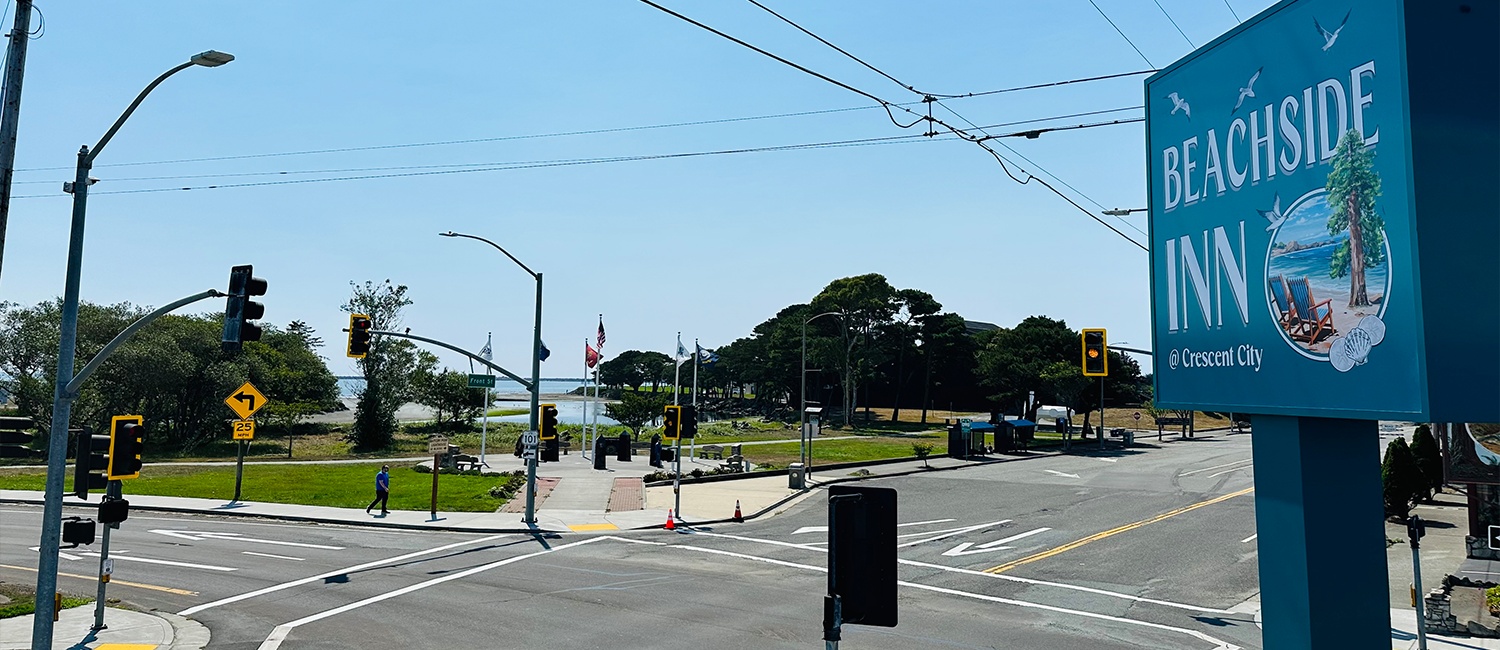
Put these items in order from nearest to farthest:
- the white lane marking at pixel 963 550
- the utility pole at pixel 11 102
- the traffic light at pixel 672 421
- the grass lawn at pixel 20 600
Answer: the utility pole at pixel 11 102 < the grass lawn at pixel 20 600 < the white lane marking at pixel 963 550 < the traffic light at pixel 672 421

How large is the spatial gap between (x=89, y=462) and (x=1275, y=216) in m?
18.3

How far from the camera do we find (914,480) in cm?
4159

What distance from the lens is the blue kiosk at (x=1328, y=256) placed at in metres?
6.42

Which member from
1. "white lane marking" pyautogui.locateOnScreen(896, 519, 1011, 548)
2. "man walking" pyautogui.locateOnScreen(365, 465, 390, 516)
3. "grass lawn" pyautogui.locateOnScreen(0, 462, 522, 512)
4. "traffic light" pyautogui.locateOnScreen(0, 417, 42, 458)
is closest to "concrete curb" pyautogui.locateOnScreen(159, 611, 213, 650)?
"traffic light" pyautogui.locateOnScreen(0, 417, 42, 458)

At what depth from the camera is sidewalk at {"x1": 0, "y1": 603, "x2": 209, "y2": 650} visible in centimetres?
1416

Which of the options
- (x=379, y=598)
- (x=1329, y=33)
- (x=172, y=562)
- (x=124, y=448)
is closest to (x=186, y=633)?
(x=379, y=598)

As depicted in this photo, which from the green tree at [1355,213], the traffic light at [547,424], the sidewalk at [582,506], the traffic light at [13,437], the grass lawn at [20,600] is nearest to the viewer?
→ the green tree at [1355,213]

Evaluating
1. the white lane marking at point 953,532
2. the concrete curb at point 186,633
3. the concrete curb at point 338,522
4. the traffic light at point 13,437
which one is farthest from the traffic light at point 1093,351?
the traffic light at point 13,437

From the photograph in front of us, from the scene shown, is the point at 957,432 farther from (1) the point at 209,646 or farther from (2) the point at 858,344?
(1) the point at 209,646

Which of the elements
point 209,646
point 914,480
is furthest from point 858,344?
point 209,646

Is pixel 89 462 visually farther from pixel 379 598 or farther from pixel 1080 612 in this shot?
pixel 1080 612

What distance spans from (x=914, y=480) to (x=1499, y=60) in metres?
36.5

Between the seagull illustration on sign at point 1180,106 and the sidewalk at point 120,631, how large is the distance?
651 inches

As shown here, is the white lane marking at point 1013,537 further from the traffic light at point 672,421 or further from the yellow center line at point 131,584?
the yellow center line at point 131,584
